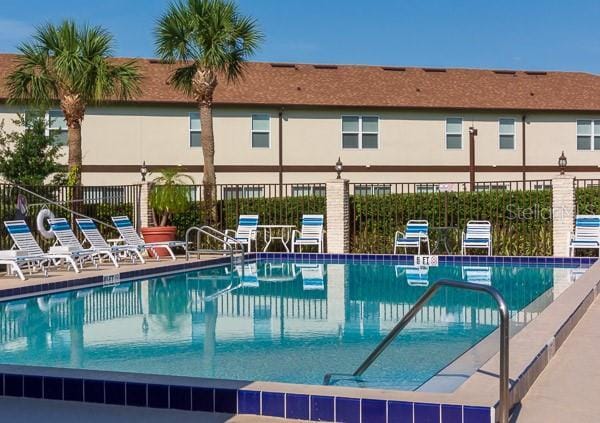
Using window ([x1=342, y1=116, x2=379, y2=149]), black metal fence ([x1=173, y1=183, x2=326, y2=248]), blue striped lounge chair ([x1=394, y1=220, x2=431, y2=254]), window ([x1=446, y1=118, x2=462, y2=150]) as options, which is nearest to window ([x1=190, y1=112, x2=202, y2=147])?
window ([x1=342, y1=116, x2=379, y2=149])

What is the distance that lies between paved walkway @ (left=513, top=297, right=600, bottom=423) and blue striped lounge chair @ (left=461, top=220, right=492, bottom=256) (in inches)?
450

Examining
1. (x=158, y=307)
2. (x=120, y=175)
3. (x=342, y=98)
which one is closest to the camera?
(x=158, y=307)

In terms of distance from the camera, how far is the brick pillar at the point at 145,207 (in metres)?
21.2

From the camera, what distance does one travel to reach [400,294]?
525 inches

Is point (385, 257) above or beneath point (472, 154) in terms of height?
beneath

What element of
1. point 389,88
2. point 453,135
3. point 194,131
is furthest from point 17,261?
point 389,88

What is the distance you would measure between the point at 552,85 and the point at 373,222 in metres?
15.9

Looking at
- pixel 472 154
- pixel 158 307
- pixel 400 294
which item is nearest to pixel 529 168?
pixel 472 154

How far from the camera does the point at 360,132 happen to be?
30.8m

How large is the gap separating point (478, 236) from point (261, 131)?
40.5 feet

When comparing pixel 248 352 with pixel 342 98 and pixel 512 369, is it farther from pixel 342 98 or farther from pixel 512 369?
pixel 342 98

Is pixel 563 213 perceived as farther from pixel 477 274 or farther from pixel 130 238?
pixel 130 238

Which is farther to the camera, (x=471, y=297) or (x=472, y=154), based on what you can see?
(x=472, y=154)

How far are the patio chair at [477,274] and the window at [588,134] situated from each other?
1633cm
